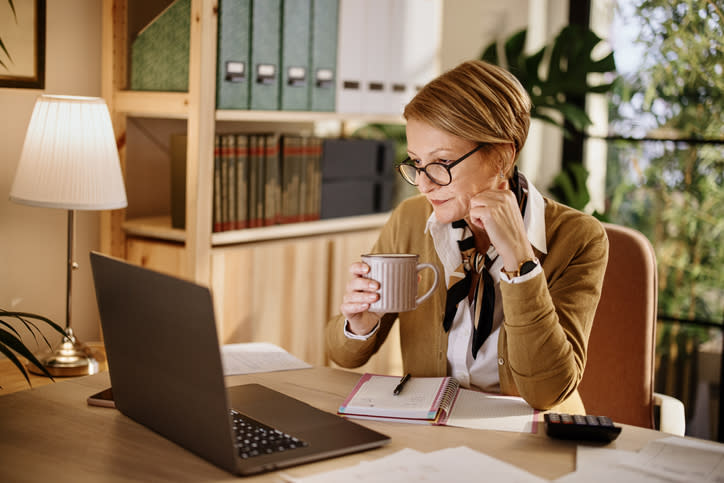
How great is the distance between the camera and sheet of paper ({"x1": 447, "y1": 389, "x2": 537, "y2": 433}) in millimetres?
1244

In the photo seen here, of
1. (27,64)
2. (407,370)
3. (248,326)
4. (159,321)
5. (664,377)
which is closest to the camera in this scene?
(159,321)

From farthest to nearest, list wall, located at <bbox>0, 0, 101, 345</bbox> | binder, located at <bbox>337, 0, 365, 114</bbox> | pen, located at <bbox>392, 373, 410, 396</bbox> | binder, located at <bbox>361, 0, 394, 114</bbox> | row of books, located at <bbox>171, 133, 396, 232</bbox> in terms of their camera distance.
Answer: binder, located at <bbox>361, 0, 394, 114</bbox>
binder, located at <bbox>337, 0, 365, 114</bbox>
row of books, located at <bbox>171, 133, 396, 232</bbox>
wall, located at <bbox>0, 0, 101, 345</bbox>
pen, located at <bbox>392, 373, 410, 396</bbox>

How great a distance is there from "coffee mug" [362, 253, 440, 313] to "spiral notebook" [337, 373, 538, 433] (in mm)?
147

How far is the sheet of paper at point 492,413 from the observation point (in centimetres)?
124

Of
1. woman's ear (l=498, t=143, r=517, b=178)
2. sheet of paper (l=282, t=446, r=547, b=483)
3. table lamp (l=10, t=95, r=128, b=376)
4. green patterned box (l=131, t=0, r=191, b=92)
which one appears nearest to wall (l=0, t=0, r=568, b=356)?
green patterned box (l=131, t=0, r=191, b=92)

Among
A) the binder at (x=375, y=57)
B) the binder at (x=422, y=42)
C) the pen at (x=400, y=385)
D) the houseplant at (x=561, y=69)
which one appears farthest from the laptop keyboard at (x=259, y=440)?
the houseplant at (x=561, y=69)

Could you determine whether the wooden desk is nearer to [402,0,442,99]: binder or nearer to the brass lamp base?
the brass lamp base

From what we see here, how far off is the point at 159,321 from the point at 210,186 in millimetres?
1229

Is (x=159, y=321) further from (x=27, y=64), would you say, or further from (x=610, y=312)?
(x=27, y=64)

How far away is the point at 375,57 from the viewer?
2760 millimetres

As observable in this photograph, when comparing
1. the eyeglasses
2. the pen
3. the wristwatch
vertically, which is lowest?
the pen

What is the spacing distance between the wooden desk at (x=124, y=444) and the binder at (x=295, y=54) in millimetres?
1293

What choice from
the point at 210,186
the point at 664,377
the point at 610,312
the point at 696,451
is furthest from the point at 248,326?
the point at 664,377

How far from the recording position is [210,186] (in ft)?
7.28
